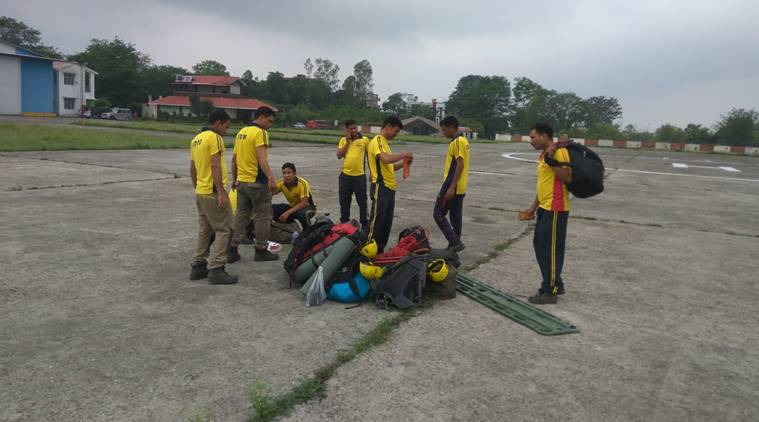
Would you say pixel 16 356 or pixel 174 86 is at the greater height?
pixel 174 86

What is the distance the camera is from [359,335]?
3.85m

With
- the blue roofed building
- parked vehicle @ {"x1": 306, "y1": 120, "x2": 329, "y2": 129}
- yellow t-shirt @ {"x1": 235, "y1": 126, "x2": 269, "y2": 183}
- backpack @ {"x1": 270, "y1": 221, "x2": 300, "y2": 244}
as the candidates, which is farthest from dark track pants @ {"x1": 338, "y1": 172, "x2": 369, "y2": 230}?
parked vehicle @ {"x1": 306, "y1": 120, "x2": 329, "y2": 129}

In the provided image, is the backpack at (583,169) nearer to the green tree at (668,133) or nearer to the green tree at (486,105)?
the green tree at (668,133)

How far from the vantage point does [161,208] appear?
855cm

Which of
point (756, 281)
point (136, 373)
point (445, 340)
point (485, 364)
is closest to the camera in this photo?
point (136, 373)

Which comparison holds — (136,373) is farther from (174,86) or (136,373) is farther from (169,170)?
(174,86)

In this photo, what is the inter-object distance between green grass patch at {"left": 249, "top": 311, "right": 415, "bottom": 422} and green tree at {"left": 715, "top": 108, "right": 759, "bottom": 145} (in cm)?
8083

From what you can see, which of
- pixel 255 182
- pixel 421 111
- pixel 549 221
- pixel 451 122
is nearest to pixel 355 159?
pixel 451 122

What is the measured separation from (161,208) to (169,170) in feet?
18.9

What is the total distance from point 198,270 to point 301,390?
8.10 feet

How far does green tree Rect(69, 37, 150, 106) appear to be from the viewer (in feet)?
248

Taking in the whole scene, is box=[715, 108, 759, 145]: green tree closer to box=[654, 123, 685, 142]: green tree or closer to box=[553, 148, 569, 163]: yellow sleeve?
box=[654, 123, 685, 142]: green tree

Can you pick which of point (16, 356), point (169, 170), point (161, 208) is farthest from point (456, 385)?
point (169, 170)

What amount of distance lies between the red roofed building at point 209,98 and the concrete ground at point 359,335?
7008 centimetres
